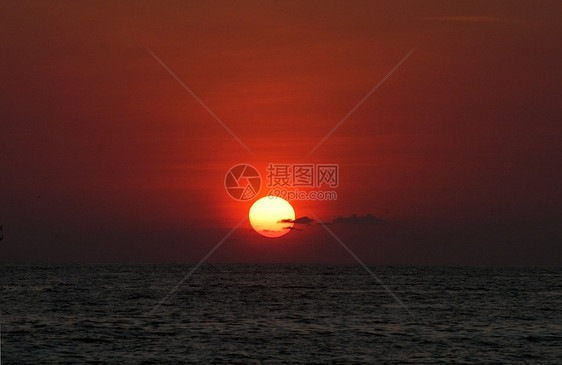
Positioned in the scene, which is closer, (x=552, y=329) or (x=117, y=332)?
(x=117, y=332)

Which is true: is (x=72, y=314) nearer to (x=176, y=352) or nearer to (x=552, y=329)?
(x=176, y=352)

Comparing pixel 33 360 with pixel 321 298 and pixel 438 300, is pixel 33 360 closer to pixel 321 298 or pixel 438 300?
pixel 321 298

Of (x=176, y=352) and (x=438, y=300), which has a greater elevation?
(x=438, y=300)

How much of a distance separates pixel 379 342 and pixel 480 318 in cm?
1974

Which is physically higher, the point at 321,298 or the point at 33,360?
the point at 321,298

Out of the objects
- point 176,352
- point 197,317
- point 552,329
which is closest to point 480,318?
point 552,329

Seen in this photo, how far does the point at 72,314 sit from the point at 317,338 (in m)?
27.3

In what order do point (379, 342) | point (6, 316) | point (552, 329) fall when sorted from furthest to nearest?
1. point (6, 316)
2. point (552, 329)
3. point (379, 342)

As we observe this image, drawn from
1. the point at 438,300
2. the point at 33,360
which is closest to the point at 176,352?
the point at 33,360

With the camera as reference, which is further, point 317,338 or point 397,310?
point 397,310

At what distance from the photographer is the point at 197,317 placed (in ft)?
219

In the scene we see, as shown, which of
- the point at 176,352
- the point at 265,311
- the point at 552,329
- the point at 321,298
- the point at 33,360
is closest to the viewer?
the point at 33,360

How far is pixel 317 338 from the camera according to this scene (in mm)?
53375

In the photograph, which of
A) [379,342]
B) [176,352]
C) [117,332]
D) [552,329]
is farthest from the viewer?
[552,329]
